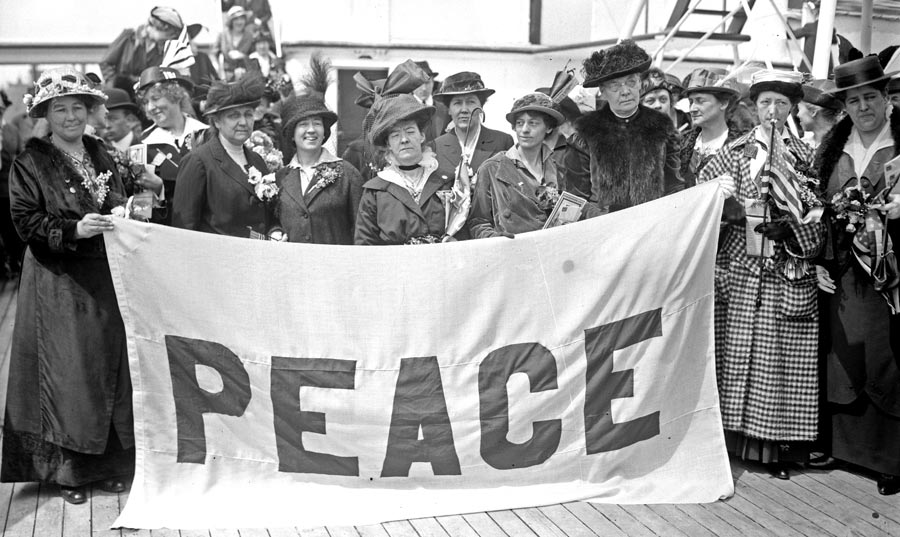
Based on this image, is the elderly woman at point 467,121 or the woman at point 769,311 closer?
the woman at point 769,311

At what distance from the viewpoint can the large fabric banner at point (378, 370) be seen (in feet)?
15.6

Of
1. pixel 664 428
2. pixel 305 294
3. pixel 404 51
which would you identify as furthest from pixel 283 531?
pixel 404 51

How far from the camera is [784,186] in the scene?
17.1ft

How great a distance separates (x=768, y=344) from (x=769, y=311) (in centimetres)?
18

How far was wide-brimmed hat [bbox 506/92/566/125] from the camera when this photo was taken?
222 inches

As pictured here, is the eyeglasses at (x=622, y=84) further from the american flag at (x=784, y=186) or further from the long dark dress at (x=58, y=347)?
the long dark dress at (x=58, y=347)

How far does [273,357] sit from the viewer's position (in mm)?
4758

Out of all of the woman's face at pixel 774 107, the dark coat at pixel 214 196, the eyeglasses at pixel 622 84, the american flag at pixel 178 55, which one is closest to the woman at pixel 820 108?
the woman's face at pixel 774 107

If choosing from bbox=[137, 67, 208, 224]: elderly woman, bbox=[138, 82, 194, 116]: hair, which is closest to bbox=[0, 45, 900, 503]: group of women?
bbox=[137, 67, 208, 224]: elderly woman

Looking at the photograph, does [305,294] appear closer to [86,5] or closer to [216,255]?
[216,255]

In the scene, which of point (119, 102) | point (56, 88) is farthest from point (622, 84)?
point (119, 102)

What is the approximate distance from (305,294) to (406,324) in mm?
498

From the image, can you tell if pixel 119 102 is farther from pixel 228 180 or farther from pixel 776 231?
pixel 776 231

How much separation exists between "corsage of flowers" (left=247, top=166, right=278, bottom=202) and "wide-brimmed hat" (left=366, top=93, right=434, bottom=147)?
59 cm
